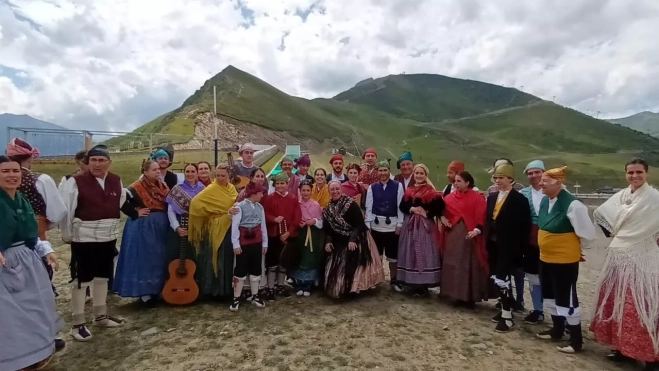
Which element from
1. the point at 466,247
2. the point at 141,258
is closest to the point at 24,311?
the point at 141,258

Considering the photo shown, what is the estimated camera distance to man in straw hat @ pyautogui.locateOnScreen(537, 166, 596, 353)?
12.6 feet

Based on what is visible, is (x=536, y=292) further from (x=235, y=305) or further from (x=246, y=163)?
(x=246, y=163)

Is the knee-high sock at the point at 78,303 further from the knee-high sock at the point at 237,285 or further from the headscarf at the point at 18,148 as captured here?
the knee-high sock at the point at 237,285

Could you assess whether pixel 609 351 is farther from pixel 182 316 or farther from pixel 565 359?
pixel 182 316

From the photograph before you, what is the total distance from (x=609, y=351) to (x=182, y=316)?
423 centimetres

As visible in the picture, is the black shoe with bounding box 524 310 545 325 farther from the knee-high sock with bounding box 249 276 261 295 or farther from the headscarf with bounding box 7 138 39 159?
the headscarf with bounding box 7 138 39 159

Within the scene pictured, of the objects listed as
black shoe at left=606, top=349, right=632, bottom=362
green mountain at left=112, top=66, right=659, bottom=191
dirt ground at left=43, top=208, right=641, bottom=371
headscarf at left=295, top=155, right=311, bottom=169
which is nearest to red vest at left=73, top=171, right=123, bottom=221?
dirt ground at left=43, top=208, right=641, bottom=371

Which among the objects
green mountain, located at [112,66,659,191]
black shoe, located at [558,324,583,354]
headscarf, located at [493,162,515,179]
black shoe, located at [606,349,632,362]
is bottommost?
black shoe, located at [606,349,632,362]

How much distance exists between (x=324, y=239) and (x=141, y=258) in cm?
209

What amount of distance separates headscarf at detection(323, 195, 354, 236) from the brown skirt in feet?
4.01

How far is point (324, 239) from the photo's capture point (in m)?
5.19

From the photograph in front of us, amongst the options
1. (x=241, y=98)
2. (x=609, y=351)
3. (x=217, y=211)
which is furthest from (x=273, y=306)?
(x=241, y=98)

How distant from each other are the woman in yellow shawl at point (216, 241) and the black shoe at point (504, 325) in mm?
2907

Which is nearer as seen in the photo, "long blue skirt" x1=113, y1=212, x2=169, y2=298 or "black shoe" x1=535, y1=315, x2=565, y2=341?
"black shoe" x1=535, y1=315, x2=565, y2=341
